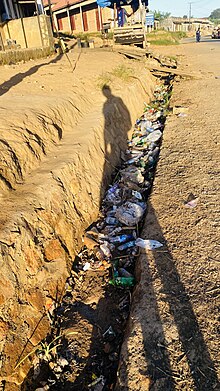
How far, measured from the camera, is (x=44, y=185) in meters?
3.45

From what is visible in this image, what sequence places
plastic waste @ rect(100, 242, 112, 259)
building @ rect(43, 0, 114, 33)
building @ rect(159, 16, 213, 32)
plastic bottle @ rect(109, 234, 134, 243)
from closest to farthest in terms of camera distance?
plastic waste @ rect(100, 242, 112, 259) → plastic bottle @ rect(109, 234, 134, 243) → building @ rect(43, 0, 114, 33) → building @ rect(159, 16, 213, 32)

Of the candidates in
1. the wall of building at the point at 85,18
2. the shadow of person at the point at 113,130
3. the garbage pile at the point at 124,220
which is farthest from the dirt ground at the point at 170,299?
the wall of building at the point at 85,18

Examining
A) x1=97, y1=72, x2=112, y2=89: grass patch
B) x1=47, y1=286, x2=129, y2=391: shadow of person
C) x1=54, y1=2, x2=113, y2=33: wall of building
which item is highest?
x1=54, y1=2, x2=113, y2=33: wall of building

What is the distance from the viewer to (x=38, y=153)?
4043 millimetres

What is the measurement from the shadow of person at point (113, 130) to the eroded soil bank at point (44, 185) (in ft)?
0.09

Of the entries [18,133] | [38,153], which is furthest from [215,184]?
[18,133]

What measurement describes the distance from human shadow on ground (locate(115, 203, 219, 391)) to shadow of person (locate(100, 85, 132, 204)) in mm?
2078

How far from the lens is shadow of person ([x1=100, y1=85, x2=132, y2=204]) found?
523 cm

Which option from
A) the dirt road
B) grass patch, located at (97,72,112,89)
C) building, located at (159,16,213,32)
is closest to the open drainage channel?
the dirt road

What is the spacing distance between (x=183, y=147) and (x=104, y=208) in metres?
1.91

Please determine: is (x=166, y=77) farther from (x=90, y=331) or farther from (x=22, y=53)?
(x=90, y=331)

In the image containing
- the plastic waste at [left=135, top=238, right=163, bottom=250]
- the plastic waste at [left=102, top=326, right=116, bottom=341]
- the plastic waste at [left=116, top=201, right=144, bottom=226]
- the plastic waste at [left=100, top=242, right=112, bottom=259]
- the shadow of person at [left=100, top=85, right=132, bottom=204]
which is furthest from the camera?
the shadow of person at [left=100, top=85, right=132, bottom=204]

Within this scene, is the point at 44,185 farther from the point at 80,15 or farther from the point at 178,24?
the point at 178,24

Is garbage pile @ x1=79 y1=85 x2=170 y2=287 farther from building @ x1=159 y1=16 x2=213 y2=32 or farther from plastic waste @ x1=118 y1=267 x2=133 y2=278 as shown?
building @ x1=159 y1=16 x2=213 y2=32
